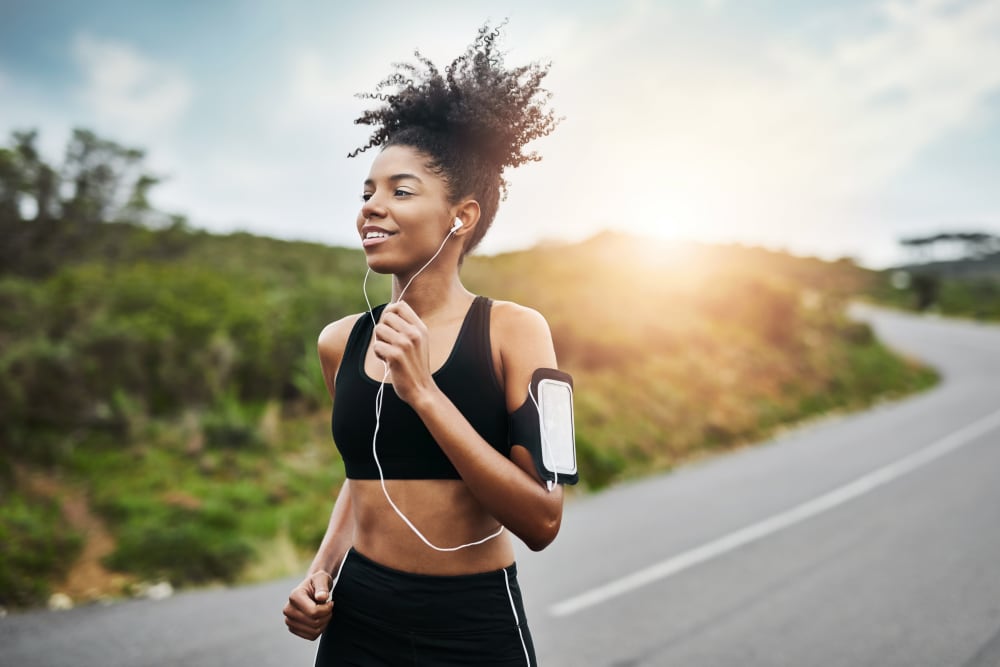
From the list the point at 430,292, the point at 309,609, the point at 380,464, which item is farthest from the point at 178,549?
the point at 430,292

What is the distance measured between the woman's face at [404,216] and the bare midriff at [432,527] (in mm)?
464

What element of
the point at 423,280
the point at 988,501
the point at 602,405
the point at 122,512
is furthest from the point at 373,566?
the point at 602,405

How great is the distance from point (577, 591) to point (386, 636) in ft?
13.7

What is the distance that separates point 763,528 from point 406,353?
6.51 m

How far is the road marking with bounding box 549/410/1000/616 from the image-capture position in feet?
17.3

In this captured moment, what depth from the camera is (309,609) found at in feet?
4.88

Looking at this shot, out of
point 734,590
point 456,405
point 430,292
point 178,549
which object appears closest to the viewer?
point 456,405

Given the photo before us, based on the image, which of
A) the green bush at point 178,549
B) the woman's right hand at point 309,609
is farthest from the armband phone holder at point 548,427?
the green bush at point 178,549

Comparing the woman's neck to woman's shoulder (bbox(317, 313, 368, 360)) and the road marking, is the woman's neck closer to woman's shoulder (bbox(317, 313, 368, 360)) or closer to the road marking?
woman's shoulder (bbox(317, 313, 368, 360))

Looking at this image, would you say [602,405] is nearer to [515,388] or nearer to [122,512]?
[122,512]

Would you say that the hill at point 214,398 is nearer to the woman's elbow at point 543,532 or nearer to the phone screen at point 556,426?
the woman's elbow at point 543,532

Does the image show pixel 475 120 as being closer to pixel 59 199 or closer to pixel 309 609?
pixel 309 609

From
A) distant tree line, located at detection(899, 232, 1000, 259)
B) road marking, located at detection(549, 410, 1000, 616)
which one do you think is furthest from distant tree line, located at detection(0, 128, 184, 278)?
distant tree line, located at detection(899, 232, 1000, 259)

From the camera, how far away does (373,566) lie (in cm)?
154
